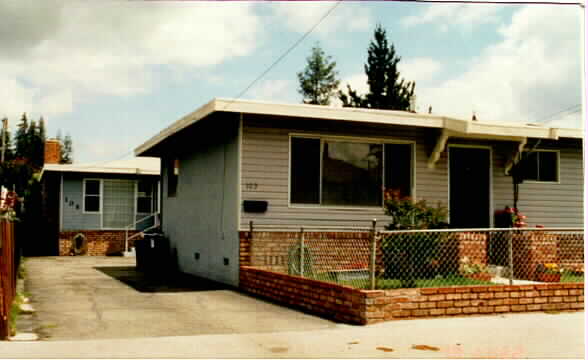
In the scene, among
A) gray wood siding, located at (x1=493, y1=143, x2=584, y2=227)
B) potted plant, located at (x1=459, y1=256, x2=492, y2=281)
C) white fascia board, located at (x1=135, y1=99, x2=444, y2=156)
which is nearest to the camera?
potted plant, located at (x1=459, y1=256, x2=492, y2=281)

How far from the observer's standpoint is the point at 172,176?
19.3m

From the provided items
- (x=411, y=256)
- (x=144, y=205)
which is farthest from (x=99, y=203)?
(x=411, y=256)

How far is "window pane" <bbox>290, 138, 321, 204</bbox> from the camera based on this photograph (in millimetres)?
13375

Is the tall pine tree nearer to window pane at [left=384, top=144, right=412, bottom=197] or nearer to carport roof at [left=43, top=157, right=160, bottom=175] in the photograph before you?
carport roof at [left=43, top=157, right=160, bottom=175]

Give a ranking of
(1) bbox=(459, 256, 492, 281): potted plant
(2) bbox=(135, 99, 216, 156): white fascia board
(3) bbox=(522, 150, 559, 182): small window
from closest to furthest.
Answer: (1) bbox=(459, 256, 492, 281): potted plant → (2) bbox=(135, 99, 216, 156): white fascia board → (3) bbox=(522, 150, 559, 182): small window

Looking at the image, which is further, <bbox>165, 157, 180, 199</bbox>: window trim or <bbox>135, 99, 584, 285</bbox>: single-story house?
<bbox>165, 157, 180, 199</bbox>: window trim

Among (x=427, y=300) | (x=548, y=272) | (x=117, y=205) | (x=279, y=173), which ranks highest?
(x=279, y=173)

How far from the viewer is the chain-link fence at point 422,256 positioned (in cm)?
948

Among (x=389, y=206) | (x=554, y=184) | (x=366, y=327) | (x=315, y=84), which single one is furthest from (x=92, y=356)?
(x=315, y=84)

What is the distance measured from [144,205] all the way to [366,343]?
20013 mm

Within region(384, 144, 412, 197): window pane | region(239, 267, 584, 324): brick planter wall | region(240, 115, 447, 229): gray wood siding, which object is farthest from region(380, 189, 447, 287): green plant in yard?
region(384, 144, 412, 197): window pane

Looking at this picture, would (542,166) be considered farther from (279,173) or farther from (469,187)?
(279,173)

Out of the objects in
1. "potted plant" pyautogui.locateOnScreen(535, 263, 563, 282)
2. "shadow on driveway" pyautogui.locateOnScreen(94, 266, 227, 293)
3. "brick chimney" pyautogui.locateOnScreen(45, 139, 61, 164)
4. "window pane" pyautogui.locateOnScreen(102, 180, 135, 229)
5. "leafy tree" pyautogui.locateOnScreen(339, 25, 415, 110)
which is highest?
"leafy tree" pyautogui.locateOnScreen(339, 25, 415, 110)

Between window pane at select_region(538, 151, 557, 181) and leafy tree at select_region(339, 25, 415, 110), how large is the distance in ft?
90.8
